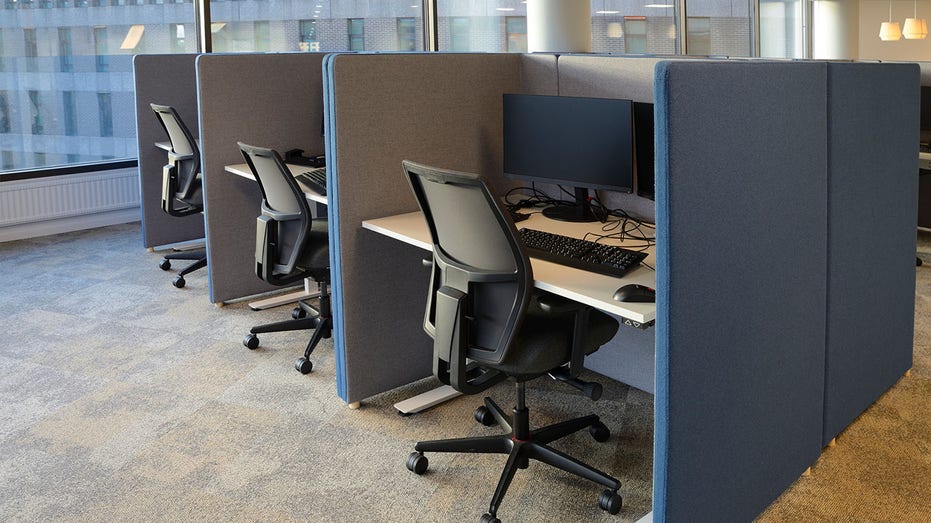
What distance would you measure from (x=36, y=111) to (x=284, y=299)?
2.77 metres

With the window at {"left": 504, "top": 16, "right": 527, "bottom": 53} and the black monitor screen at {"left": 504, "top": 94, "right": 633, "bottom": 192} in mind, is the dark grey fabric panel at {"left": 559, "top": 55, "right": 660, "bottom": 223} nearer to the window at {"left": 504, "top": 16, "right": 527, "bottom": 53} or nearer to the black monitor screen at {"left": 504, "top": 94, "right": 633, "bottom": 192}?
the black monitor screen at {"left": 504, "top": 94, "right": 633, "bottom": 192}

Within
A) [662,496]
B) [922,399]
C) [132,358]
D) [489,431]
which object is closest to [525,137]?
[489,431]

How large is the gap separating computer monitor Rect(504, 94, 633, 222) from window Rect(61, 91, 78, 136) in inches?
161

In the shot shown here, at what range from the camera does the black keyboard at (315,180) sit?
10.4 ft

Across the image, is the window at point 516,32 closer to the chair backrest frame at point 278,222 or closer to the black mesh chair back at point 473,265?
the chair backrest frame at point 278,222

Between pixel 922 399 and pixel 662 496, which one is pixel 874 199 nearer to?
pixel 922 399

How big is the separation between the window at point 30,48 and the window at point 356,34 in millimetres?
2067

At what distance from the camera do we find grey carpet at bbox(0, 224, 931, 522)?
2.20 meters

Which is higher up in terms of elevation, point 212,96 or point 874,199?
point 212,96

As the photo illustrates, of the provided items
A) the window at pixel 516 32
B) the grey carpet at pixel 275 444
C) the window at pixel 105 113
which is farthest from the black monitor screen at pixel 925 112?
the window at pixel 105 113

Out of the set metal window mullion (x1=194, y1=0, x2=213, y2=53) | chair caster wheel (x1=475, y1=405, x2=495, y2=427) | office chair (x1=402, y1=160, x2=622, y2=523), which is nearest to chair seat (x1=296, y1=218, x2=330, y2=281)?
chair caster wheel (x1=475, y1=405, x2=495, y2=427)

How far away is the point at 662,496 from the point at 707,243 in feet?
1.76

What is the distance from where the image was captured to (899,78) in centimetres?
256

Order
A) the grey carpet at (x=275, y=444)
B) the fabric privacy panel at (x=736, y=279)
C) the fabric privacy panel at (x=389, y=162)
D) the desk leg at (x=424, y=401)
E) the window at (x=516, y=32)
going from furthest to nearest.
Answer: the window at (x=516, y=32), the desk leg at (x=424, y=401), the fabric privacy panel at (x=389, y=162), the grey carpet at (x=275, y=444), the fabric privacy panel at (x=736, y=279)
